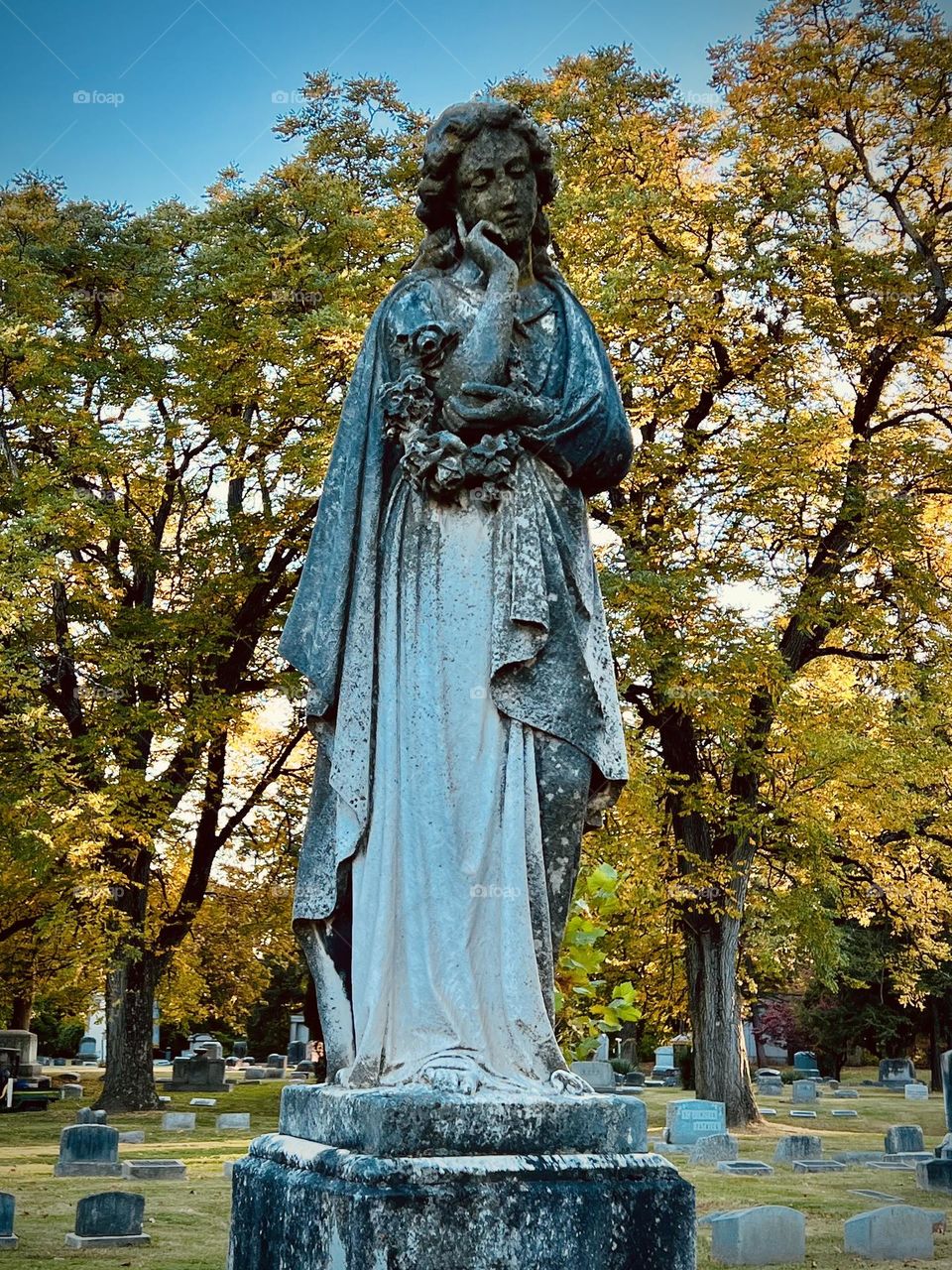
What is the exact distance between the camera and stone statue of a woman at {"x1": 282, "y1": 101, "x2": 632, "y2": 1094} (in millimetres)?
3928

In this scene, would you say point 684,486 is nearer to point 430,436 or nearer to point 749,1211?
point 749,1211

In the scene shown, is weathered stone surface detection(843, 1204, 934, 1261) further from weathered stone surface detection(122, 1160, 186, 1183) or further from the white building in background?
the white building in background

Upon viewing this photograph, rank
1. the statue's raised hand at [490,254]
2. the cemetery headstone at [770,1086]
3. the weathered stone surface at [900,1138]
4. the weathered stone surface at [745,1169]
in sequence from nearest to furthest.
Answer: the statue's raised hand at [490,254] → the weathered stone surface at [745,1169] → the weathered stone surface at [900,1138] → the cemetery headstone at [770,1086]

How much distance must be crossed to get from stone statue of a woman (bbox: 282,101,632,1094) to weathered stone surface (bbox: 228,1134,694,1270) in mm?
285

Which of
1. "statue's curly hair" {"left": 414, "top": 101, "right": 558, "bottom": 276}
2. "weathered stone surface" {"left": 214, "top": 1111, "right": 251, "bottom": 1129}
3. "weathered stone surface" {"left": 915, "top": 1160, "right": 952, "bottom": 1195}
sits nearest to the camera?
"statue's curly hair" {"left": 414, "top": 101, "right": 558, "bottom": 276}

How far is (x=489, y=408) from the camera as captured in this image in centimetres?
430

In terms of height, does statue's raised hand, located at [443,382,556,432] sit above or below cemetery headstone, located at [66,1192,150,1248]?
above

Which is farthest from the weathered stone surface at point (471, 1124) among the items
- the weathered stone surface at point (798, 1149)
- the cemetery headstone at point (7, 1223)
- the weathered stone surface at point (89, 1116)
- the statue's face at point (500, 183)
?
the weathered stone surface at point (89, 1116)

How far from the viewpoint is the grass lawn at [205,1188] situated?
11688 mm

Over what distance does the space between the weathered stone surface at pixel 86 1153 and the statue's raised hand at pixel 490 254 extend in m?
14.6

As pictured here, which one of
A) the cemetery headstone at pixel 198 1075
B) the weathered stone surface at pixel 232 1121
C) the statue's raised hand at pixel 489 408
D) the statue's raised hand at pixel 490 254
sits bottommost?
the cemetery headstone at pixel 198 1075

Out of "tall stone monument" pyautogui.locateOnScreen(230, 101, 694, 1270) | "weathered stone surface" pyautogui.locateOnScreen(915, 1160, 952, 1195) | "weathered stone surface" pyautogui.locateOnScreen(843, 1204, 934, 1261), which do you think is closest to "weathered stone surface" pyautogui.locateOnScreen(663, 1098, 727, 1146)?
"weathered stone surface" pyautogui.locateOnScreen(915, 1160, 952, 1195)

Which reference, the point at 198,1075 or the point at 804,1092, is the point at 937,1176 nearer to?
the point at 804,1092

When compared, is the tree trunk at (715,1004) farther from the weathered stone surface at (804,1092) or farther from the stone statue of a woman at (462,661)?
the stone statue of a woman at (462,661)
